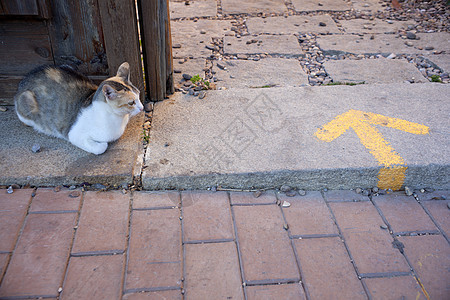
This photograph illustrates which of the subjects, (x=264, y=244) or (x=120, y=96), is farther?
(x=120, y=96)

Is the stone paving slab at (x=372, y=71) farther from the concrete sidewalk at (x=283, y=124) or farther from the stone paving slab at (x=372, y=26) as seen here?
the stone paving slab at (x=372, y=26)

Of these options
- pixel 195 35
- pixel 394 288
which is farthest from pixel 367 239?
pixel 195 35

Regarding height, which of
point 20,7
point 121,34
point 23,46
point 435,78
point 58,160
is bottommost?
point 58,160

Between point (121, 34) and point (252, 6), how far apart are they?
9.79 feet

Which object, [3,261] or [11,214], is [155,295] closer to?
[3,261]

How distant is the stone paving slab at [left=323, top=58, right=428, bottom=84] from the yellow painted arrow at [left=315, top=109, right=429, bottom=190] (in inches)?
30.0

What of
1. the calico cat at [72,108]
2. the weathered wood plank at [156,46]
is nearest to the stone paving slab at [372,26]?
the weathered wood plank at [156,46]

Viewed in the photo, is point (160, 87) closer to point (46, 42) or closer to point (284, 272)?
point (46, 42)

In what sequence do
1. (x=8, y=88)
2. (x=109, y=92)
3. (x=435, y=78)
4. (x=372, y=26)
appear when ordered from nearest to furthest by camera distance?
(x=109, y=92), (x=8, y=88), (x=435, y=78), (x=372, y=26)

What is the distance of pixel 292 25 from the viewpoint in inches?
192

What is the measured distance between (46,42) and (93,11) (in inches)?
19.2

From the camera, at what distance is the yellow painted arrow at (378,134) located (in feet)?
8.72

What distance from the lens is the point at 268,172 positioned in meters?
2.60

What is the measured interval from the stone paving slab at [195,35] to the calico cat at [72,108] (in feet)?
5.15
